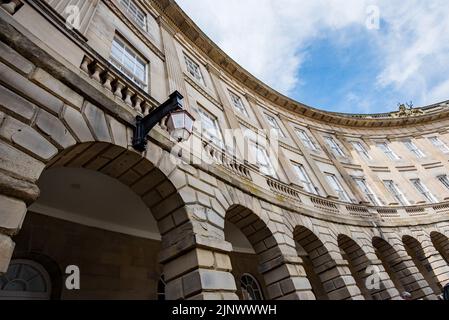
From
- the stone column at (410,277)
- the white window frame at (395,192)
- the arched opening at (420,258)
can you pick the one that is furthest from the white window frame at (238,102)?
the white window frame at (395,192)

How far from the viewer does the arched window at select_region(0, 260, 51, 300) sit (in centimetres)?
485

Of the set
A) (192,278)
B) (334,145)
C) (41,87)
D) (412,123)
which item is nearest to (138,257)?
(192,278)

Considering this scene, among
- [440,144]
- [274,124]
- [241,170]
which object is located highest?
[274,124]

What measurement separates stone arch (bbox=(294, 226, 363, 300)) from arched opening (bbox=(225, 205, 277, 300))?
1857 millimetres

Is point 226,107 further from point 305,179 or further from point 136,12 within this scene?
point 305,179

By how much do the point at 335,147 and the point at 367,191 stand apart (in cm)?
392

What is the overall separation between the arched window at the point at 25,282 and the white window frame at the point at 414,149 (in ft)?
81.4

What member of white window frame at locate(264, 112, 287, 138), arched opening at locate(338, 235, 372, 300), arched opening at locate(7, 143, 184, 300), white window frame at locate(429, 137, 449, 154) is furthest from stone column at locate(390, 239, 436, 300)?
white window frame at locate(429, 137, 449, 154)

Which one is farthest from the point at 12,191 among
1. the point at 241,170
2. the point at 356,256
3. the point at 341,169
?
the point at 341,169

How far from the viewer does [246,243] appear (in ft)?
31.3

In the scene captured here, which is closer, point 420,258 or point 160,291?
point 160,291

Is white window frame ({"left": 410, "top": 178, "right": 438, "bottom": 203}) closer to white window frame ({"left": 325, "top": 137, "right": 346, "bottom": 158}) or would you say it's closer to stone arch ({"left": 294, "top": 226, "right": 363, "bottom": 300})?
white window frame ({"left": 325, "top": 137, "right": 346, "bottom": 158})

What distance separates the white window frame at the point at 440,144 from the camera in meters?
20.8

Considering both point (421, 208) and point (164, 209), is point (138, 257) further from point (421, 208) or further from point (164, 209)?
point (421, 208)
